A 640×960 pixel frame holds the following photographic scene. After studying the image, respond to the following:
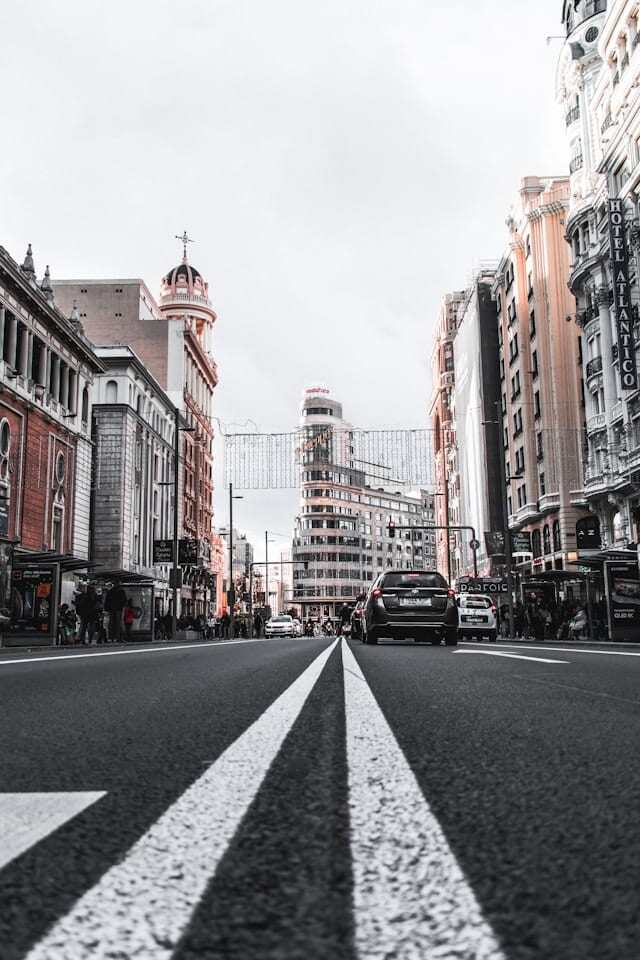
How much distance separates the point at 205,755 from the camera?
2730 mm

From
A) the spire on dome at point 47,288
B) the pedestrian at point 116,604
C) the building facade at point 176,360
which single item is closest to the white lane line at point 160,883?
the pedestrian at point 116,604

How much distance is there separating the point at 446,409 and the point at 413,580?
7662 cm

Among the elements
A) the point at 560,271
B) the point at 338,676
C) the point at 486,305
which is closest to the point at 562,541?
the point at 560,271

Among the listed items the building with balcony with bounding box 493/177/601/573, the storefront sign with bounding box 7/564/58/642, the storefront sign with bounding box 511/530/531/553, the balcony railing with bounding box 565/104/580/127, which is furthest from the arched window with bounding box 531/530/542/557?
the storefront sign with bounding box 7/564/58/642

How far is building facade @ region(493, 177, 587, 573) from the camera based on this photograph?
4744 cm

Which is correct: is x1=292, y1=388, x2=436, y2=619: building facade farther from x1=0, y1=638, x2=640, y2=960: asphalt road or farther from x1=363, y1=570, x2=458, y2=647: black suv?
x1=0, y1=638, x2=640, y2=960: asphalt road

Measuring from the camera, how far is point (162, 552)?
4850 centimetres

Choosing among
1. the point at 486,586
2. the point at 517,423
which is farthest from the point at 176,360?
the point at 486,586

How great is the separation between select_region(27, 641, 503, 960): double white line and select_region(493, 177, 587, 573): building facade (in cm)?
4512

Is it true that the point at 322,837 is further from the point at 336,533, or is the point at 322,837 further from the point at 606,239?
the point at 336,533

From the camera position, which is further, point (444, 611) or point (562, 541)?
point (562, 541)

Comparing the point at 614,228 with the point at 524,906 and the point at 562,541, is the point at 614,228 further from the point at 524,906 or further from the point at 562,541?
the point at 524,906

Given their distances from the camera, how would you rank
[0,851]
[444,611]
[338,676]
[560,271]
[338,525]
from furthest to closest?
[338,525], [560,271], [444,611], [338,676], [0,851]

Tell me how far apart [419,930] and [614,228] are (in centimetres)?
3658
